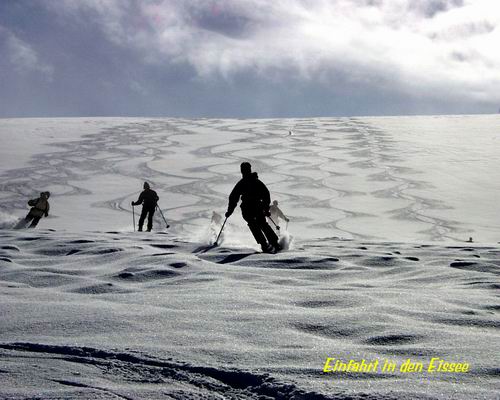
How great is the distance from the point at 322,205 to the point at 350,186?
3.12 m

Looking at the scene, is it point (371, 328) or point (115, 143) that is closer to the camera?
point (371, 328)

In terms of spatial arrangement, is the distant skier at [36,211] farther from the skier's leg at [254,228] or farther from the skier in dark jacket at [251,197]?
the skier's leg at [254,228]

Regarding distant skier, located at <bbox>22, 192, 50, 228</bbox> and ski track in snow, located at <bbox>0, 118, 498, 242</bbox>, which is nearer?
distant skier, located at <bbox>22, 192, 50, 228</bbox>

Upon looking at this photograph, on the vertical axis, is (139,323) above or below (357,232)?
above

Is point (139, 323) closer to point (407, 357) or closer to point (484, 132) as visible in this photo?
point (407, 357)

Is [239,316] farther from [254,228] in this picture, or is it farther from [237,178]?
[237,178]

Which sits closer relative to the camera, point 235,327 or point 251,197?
point 235,327

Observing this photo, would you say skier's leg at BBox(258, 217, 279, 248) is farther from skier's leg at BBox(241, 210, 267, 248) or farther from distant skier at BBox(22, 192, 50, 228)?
distant skier at BBox(22, 192, 50, 228)

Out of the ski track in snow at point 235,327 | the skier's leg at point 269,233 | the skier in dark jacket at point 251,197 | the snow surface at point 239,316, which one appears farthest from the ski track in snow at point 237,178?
the ski track in snow at point 235,327

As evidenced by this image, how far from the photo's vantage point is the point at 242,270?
511 centimetres

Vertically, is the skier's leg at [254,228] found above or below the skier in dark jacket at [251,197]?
below

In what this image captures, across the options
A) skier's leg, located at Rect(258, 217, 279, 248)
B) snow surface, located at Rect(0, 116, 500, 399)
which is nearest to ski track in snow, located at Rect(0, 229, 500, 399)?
snow surface, located at Rect(0, 116, 500, 399)

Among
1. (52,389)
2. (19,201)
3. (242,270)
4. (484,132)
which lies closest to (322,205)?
(19,201)

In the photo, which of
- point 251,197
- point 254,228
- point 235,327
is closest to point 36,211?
point 251,197
